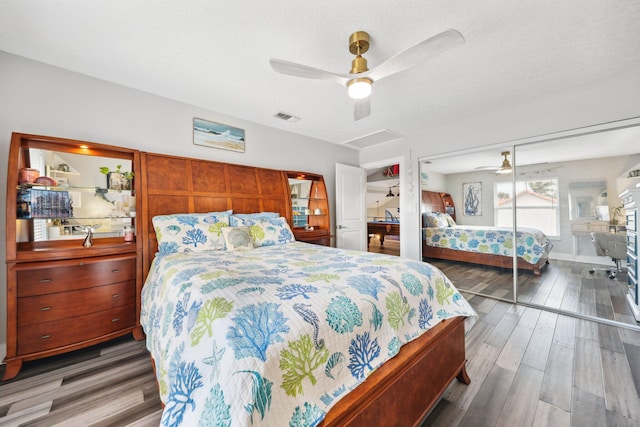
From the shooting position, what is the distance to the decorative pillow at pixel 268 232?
2760mm

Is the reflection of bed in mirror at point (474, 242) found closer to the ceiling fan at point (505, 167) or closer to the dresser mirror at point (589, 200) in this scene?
the dresser mirror at point (589, 200)

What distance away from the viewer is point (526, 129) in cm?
309

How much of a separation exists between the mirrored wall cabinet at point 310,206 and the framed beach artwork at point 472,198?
2131mm

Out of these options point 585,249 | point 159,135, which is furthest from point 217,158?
point 585,249

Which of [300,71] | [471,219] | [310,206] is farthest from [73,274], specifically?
[471,219]

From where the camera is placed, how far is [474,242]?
379 cm

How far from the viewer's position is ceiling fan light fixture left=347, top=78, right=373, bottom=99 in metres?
1.84

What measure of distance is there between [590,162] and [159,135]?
4990 millimetres

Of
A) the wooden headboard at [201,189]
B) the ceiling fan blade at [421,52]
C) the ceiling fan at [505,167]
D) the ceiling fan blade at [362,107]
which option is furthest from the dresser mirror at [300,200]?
the ceiling fan at [505,167]

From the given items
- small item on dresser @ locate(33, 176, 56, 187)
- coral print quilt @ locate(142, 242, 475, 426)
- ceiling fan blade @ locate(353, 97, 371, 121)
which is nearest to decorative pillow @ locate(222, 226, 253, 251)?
coral print quilt @ locate(142, 242, 475, 426)

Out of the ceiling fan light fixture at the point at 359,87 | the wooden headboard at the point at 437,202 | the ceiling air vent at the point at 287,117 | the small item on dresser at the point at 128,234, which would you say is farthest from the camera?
the wooden headboard at the point at 437,202

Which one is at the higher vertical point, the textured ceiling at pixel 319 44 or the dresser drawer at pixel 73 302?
the textured ceiling at pixel 319 44

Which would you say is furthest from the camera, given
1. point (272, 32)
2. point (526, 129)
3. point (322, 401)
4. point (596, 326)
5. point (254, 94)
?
point (526, 129)

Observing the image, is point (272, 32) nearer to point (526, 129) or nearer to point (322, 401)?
point (322, 401)
